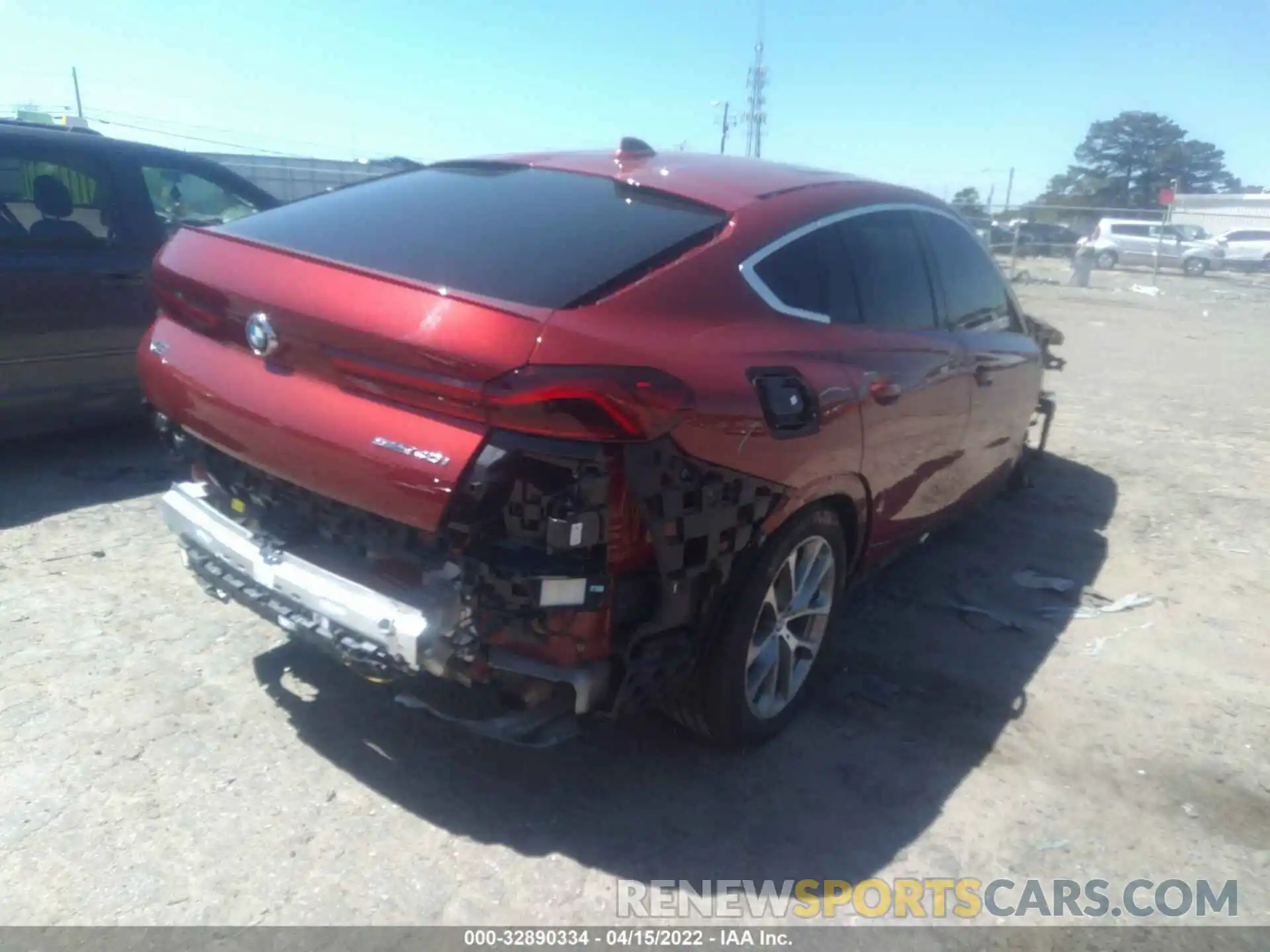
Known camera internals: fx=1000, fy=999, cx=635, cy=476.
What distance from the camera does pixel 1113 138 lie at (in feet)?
248

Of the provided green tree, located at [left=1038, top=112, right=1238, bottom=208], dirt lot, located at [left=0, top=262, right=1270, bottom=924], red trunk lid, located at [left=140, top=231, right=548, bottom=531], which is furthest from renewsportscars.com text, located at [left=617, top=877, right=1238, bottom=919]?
green tree, located at [left=1038, top=112, right=1238, bottom=208]

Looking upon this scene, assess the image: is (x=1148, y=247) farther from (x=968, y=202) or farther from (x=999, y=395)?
(x=999, y=395)

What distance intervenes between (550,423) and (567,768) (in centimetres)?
132

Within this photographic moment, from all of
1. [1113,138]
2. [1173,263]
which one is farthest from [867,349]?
[1113,138]

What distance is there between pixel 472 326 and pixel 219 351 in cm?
103

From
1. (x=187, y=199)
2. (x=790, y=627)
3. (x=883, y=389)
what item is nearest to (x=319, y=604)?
(x=790, y=627)

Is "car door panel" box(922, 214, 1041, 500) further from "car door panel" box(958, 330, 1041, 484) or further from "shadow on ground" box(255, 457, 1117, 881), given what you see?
"shadow on ground" box(255, 457, 1117, 881)

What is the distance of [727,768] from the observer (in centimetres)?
320

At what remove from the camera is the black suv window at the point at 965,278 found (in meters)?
4.16

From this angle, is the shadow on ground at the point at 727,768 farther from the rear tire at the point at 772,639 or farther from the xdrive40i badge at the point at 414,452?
the xdrive40i badge at the point at 414,452

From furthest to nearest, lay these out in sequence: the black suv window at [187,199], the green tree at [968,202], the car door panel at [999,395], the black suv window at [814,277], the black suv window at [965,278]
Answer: the green tree at [968,202] → the black suv window at [187,199] → the car door panel at [999,395] → the black suv window at [965,278] → the black suv window at [814,277]

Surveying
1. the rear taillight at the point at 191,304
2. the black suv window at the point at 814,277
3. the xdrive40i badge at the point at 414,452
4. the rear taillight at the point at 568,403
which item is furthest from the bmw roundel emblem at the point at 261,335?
the black suv window at the point at 814,277

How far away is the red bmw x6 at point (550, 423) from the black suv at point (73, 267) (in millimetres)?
2150

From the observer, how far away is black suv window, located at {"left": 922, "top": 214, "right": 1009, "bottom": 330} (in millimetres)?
4164
